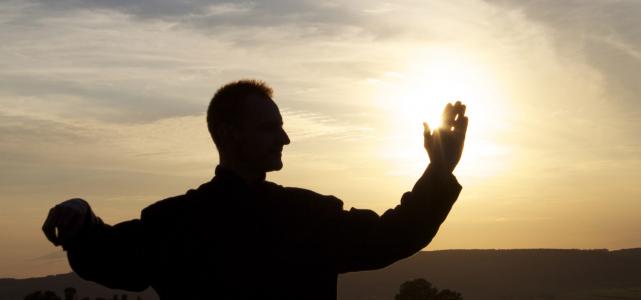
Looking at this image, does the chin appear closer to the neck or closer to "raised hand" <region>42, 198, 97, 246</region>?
the neck

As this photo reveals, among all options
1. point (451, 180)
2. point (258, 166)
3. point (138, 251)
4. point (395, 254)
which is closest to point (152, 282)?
point (138, 251)

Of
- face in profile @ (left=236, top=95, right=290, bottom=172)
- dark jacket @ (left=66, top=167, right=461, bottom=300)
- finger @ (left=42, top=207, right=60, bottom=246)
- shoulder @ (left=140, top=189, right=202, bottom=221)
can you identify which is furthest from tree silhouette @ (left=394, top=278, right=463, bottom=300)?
finger @ (left=42, top=207, right=60, bottom=246)

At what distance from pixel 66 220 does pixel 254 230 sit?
3.81 feet

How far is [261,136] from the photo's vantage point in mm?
5996

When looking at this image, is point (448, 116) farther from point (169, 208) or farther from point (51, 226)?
point (51, 226)

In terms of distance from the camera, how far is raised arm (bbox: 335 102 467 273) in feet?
19.2

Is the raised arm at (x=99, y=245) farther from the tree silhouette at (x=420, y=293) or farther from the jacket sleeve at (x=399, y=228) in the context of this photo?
the tree silhouette at (x=420, y=293)

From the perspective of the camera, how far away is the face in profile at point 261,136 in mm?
5980

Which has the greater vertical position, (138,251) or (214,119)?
(214,119)

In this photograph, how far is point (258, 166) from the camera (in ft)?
19.9

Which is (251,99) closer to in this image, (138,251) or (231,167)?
(231,167)

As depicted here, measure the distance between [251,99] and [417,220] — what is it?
129cm

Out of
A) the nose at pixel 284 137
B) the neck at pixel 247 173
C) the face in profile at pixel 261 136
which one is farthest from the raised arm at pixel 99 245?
the nose at pixel 284 137

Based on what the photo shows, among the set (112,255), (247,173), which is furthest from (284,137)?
(112,255)
